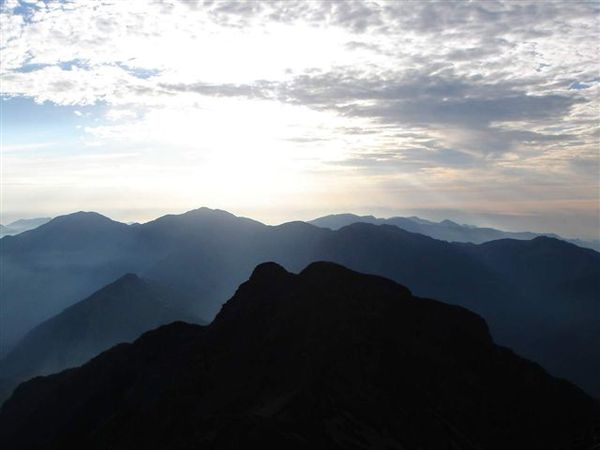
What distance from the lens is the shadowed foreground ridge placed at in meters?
80.8

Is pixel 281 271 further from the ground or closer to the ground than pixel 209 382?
further from the ground

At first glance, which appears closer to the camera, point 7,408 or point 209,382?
point 209,382

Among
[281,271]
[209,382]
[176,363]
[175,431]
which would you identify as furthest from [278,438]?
[281,271]

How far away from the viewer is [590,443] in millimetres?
53875

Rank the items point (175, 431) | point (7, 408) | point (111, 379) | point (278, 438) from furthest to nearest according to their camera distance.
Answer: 1. point (7, 408)
2. point (111, 379)
3. point (175, 431)
4. point (278, 438)

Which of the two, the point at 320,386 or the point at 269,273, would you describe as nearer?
the point at 320,386

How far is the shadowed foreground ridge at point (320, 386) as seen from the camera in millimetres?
80812

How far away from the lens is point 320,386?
85062 millimetres

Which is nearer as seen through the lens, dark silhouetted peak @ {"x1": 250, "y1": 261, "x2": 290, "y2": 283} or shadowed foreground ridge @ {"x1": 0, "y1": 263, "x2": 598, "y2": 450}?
shadowed foreground ridge @ {"x1": 0, "y1": 263, "x2": 598, "y2": 450}

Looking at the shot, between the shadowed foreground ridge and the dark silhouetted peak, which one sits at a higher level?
the dark silhouetted peak

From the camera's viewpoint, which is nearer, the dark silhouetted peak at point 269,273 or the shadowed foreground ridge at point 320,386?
the shadowed foreground ridge at point 320,386

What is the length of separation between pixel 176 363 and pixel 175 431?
1292 inches

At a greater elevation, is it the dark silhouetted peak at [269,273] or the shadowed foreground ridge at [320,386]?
the dark silhouetted peak at [269,273]

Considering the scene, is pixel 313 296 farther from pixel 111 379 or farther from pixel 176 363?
pixel 111 379
